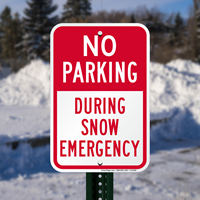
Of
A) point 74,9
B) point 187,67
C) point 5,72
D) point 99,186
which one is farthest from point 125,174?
point 74,9

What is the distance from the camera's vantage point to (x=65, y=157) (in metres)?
1.50

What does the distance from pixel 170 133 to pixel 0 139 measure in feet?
16.6

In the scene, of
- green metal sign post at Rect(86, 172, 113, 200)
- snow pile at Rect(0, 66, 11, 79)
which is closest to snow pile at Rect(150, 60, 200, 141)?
green metal sign post at Rect(86, 172, 113, 200)

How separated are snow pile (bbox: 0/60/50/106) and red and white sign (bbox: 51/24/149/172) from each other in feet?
33.8

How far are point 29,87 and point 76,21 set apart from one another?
23962 mm

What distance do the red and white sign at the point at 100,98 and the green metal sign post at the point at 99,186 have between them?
4 centimetres

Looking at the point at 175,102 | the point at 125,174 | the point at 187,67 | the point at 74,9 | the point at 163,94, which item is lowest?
the point at 125,174

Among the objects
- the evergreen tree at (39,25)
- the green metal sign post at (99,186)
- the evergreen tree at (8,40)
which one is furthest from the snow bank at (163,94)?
the evergreen tree at (8,40)

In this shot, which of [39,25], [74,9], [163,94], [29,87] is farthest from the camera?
[74,9]

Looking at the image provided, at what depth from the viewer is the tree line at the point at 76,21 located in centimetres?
3384

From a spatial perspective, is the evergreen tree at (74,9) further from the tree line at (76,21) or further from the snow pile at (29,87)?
the snow pile at (29,87)

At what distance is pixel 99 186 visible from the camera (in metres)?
1.50

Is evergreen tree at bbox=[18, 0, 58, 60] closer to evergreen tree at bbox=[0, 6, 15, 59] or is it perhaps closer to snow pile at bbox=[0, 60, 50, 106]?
evergreen tree at bbox=[0, 6, 15, 59]

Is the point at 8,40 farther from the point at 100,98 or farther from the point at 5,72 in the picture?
the point at 100,98
